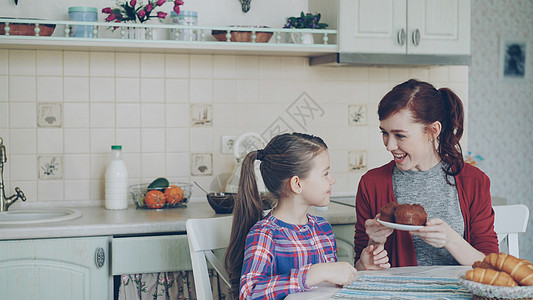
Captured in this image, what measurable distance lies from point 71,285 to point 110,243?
0.66 ft

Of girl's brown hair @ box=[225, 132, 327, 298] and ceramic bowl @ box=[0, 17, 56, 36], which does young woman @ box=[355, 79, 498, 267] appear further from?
ceramic bowl @ box=[0, 17, 56, 36]

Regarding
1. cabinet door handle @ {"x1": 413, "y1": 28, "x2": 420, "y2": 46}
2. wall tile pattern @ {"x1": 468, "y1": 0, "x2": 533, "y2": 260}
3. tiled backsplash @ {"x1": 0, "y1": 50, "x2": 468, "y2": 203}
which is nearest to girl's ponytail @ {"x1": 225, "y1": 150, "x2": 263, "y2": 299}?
tiled backsplash @ {"x1": 0, "y1": 50, "x2": 468, "y2": 203}

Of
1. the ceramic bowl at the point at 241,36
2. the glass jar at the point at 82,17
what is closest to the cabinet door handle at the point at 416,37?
the ceramic bowl at the point at 241,36

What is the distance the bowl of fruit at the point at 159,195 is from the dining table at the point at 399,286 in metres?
1.16

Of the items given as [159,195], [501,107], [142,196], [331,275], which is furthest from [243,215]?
[501,107]

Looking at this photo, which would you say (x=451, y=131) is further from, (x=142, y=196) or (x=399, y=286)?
(x=142, y=196)

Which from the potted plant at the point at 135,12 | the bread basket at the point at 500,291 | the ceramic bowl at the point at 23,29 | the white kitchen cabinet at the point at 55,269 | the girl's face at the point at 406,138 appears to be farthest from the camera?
the potted plant at the point at 135,12

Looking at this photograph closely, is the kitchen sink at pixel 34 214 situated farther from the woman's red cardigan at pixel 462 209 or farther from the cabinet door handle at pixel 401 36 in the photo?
the cabinet door handle at pixel 401 36

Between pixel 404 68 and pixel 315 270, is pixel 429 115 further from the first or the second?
pixel 404 68

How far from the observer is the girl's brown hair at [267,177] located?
168 cm

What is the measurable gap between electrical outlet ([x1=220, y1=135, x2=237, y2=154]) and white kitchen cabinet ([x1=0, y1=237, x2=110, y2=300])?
0.81m

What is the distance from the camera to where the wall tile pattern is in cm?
459

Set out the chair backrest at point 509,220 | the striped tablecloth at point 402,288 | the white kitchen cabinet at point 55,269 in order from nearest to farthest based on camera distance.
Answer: the striped tablecloth at point 402,288, the chair backrest at point 509,220, the white kitchen cabinet at point 55,269

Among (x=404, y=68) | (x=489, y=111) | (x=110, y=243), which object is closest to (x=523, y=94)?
(x=489, y=111)
